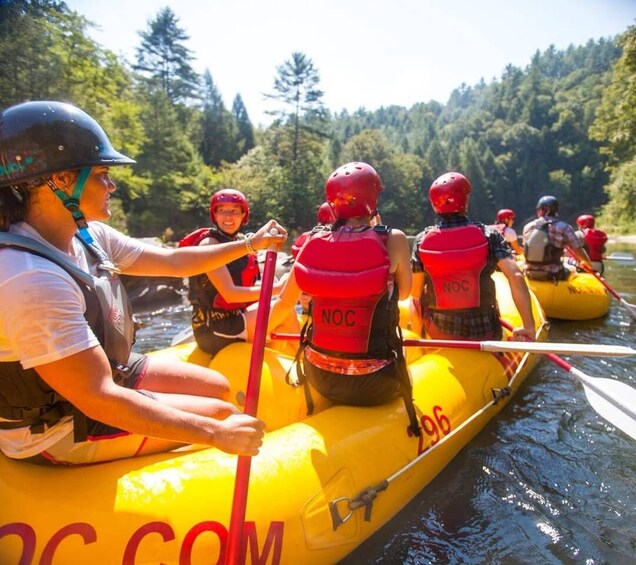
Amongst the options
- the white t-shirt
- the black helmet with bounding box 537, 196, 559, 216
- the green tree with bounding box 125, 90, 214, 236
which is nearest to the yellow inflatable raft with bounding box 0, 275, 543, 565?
the white t-shirt

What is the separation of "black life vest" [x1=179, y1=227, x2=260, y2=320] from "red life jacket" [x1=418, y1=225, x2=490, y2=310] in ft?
4.92

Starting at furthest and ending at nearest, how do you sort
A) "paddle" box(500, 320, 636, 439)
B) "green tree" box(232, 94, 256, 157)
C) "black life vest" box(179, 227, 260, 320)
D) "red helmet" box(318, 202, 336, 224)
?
"green tree" box(232, 94, 256, 157) < "red helmet" box(318, 202, 336, 224) < "black life vest" box(179, 227, 260, 320) < "paddle" box(500, 320, 636, 439)

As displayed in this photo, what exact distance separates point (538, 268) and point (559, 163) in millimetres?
71811

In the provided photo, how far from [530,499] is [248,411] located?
2167mm

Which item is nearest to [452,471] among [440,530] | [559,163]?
[440,530]

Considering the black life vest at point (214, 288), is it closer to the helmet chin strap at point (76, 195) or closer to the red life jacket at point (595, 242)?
the helmet chin strap at point (76, 195)

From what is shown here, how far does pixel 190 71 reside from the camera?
4056 cm

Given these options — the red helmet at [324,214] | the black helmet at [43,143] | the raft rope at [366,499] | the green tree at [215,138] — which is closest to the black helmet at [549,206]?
the red helmet at [324,214]

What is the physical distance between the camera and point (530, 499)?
118 inches

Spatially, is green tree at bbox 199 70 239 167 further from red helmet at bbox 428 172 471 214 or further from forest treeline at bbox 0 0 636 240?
red helmet at bbox 428 172 471 214

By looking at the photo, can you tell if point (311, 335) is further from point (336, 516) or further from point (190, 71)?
point (190, 71)

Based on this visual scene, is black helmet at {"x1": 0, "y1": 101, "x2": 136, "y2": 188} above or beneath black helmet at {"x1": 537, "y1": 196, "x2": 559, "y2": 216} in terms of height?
above

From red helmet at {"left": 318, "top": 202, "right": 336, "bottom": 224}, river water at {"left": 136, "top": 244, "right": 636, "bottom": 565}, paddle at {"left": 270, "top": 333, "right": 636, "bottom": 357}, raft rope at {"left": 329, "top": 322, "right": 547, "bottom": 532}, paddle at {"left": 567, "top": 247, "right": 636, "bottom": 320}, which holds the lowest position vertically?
river water at {"left": 136, "top": 244, "right": 636, "bottom": 565}

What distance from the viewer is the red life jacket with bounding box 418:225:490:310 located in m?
3.65
